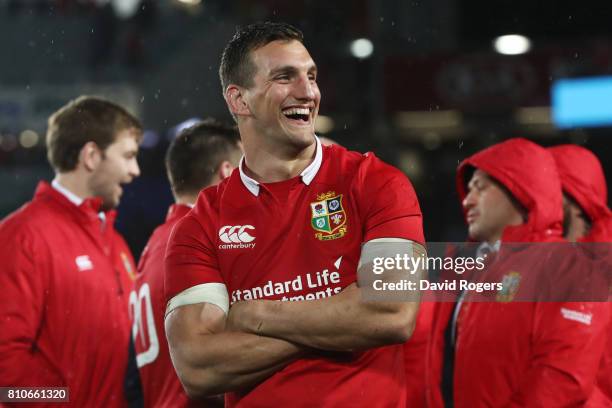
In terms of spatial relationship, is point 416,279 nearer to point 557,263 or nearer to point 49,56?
point 557,263

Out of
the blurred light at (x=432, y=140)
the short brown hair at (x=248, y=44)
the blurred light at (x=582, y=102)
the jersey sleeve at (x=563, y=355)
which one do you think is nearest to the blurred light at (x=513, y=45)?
the blurred light at (x=582, y=102)

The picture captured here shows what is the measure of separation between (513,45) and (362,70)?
1908 millimetres

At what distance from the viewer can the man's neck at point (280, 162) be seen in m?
2.43

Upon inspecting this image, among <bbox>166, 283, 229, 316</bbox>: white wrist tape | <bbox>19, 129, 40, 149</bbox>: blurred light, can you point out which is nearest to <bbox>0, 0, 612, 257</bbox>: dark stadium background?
<bbox>19, 129, 40, 149</bbox>: blurred light

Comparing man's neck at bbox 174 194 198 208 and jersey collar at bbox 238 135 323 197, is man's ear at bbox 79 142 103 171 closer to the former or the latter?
man's neck at bbox 174 194 198 208

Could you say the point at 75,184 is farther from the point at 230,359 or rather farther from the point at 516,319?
the point at 516,319

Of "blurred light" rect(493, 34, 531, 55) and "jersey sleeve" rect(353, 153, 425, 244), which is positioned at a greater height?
"blurred light" rect(493, 34, 531, 55)

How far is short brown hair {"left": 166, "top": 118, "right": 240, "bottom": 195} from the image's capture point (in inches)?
128

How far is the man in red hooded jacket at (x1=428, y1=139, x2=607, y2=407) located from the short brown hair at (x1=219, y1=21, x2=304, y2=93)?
1.12 m

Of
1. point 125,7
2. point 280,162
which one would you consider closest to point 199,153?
point 280,162

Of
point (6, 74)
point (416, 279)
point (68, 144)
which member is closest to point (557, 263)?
point (416, 279)

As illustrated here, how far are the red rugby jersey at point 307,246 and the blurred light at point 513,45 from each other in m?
8.75

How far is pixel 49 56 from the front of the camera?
13219 mm

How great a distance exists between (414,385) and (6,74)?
1060 centimetres
